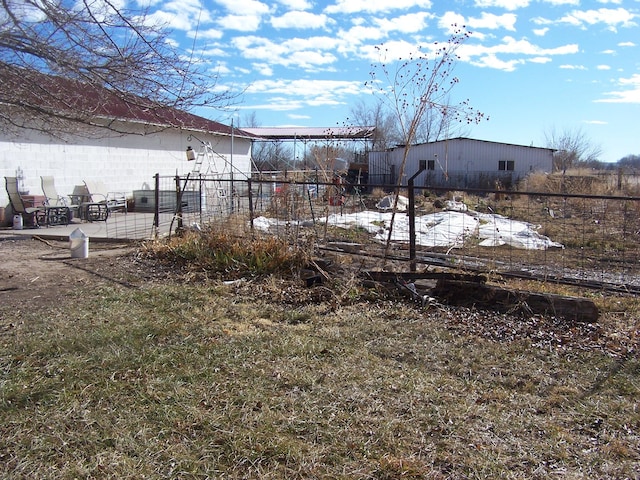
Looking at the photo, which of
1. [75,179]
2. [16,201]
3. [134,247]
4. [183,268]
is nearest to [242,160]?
[75,179]

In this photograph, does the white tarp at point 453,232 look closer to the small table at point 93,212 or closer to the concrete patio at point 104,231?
the concrete patio at point 104,231

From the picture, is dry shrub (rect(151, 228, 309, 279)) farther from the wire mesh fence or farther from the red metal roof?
the red metal roof

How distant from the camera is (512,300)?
5.40 metres

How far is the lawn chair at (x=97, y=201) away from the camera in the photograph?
46.1 feet

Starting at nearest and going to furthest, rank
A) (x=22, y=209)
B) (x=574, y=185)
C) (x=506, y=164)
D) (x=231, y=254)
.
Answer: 1. (x=231, y=254)
2. (x=22, y=209)
3. (x=574, y=185)
4. (x=506, y=164)

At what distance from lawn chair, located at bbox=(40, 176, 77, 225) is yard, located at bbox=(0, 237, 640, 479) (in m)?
7.60

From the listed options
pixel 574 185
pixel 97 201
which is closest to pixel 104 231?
pixel 97 201

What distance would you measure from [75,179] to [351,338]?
43.4 feet

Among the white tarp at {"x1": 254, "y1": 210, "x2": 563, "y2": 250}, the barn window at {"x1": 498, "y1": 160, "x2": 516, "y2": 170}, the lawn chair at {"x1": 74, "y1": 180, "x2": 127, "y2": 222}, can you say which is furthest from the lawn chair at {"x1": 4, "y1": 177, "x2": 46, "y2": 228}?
the barn window at {"x1": 498, "y1": 160, "x2": 516, "y2": 170}

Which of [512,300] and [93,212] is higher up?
[93,212]

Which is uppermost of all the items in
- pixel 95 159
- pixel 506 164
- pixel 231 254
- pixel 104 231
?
pixel 506 164

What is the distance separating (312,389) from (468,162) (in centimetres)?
3761

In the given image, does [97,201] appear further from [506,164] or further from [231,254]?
[506,164]

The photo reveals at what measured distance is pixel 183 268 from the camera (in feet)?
24.8
